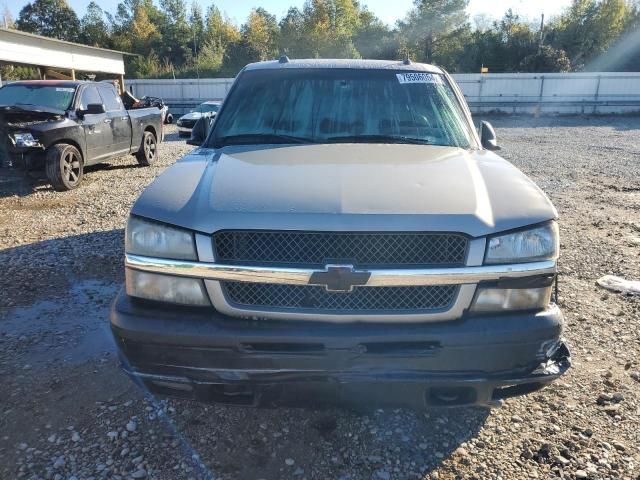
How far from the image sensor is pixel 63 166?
7914 millimetres

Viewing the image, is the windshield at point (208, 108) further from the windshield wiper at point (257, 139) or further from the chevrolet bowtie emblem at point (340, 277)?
the chevrolet bowtie emblem at point (340, 277)

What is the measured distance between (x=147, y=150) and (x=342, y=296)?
9.79m

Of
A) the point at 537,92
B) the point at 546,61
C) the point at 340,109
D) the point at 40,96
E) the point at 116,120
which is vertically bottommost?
the point at 116,120

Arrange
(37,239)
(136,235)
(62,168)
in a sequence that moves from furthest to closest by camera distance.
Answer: (62,168), (37,239), (136,235)

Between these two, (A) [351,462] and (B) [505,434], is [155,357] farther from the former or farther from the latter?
(B) [505,434]

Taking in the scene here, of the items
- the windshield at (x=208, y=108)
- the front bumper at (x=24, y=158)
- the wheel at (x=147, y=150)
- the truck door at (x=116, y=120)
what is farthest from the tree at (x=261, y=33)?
the front bumper at (x=24, y=158)

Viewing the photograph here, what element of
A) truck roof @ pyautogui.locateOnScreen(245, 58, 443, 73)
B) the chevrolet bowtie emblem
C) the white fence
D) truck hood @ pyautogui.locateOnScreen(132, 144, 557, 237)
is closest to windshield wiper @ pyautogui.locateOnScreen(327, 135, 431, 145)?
truck hood @ pyautogui.locateOnScreen(132, 144, 557, 237)

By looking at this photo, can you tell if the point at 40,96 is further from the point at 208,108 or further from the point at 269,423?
the point at 208,108

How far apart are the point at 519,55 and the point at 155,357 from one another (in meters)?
46.1

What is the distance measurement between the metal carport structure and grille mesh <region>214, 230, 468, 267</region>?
2168cm

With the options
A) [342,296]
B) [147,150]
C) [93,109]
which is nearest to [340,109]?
[342,296]

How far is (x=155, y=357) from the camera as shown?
6.72 ft

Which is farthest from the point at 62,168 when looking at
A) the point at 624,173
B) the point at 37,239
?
the point at 624,173

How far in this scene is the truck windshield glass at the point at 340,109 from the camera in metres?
3.18
